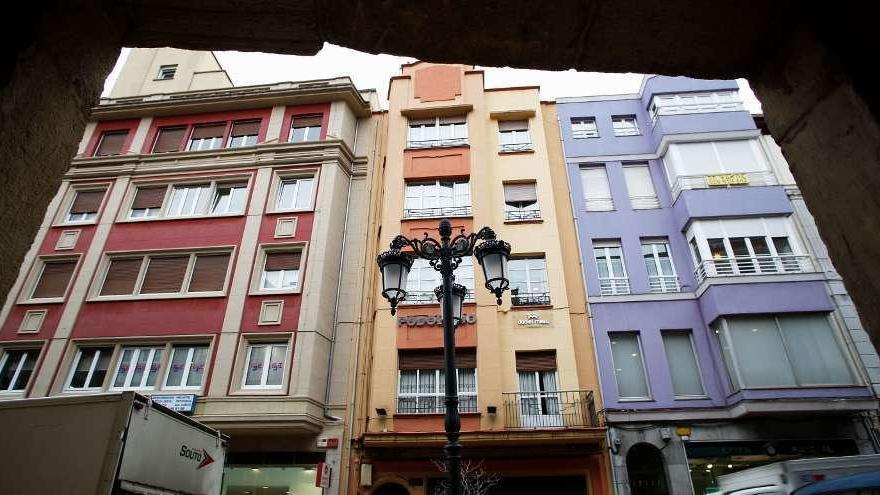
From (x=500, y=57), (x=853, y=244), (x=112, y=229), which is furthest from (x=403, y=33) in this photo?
(x=112, y=229)

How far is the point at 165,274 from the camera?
1559 centimetres

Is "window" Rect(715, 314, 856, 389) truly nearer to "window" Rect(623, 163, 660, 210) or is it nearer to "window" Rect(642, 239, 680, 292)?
"window" Rect(642, 239, 680, 292)

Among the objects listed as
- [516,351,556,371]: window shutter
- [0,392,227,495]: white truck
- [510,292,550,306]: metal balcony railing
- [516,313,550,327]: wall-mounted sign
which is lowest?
[0,392,227,495]: white truck

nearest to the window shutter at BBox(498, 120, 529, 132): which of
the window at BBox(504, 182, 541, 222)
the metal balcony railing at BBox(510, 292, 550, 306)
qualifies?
the window at BBox(504, 182, 541, 222)

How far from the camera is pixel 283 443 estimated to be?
42.9 feet

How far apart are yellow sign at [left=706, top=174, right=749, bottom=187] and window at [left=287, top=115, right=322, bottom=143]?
1342cm

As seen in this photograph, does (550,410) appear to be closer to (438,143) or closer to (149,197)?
(438,143)

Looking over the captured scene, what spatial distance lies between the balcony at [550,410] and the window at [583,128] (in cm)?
961

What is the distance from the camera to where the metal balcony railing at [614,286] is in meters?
15.1

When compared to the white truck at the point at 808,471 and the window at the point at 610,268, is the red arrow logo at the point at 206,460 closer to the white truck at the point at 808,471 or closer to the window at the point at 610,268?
the white truck at the point at 808,471

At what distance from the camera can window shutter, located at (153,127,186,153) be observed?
18375mm

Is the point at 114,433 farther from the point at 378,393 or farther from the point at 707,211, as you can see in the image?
the point at 707,211

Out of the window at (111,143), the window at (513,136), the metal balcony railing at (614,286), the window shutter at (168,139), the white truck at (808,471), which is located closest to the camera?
the white truck at (808,471)

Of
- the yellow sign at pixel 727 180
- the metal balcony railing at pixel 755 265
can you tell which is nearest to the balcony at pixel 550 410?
the metal balcony railing at pixel 755 265
